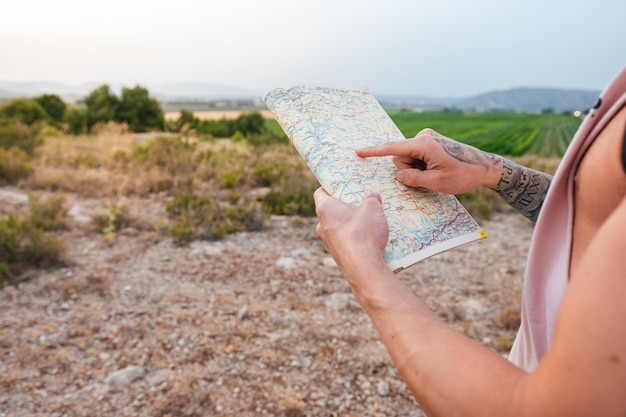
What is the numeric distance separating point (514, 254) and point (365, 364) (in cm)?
285

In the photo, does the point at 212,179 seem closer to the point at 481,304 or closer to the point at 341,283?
the point at 341,283

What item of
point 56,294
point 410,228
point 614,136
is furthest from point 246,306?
point 614,136

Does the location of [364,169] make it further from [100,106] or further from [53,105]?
[53,105]

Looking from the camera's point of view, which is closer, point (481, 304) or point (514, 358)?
point (514, 358)

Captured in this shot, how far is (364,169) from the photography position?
3.85 ft

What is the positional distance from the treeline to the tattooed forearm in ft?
54.6

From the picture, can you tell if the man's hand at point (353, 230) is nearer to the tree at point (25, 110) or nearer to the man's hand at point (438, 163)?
the man's hand at point (438, 163)

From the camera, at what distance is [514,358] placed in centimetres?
95

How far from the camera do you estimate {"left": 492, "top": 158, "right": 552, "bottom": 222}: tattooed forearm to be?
4.14 feet

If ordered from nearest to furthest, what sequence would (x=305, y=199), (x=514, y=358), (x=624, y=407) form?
(x=624, y=407)
(x=514, y=358)
(x=305, y=199)

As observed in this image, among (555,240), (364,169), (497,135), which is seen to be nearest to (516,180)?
(364,169)

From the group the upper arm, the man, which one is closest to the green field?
the man

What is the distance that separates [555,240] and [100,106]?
21.5 meters

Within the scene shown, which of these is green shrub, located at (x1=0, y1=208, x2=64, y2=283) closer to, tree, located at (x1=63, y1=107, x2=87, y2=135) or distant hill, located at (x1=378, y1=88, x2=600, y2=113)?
tree, located at (x1=63, y1=107, x2=87, y2=135)
